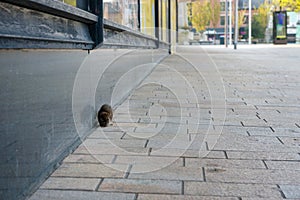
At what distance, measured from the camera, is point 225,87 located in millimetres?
5633

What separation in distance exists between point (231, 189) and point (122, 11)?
320 cm

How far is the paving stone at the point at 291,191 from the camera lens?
1.72 meters

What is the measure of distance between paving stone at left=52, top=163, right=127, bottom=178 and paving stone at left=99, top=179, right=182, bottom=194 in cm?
10

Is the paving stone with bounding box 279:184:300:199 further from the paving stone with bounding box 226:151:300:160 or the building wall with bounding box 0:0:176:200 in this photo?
the building wall with bounding box 0:0:176:200

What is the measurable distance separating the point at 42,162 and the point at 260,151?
129 cm

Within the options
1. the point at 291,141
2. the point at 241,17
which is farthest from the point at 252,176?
the point at 241,17

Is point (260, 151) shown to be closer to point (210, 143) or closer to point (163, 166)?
point (210, 143)

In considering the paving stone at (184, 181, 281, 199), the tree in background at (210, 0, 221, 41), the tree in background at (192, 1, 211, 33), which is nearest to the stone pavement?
the paving stone at (184, 181, 281, 199)

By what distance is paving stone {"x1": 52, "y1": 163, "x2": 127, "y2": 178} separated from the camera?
201 centimetres

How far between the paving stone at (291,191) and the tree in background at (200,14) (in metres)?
38.4

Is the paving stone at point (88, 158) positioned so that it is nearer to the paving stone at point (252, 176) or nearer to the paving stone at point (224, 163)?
the paving stone at point (224, 163)

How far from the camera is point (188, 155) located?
7.72ft

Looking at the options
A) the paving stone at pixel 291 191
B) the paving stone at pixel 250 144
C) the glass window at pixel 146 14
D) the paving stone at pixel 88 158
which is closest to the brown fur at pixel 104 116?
the paving stone at pixel 88 158

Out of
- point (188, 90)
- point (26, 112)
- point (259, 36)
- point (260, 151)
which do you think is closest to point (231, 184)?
point (260, 151)
